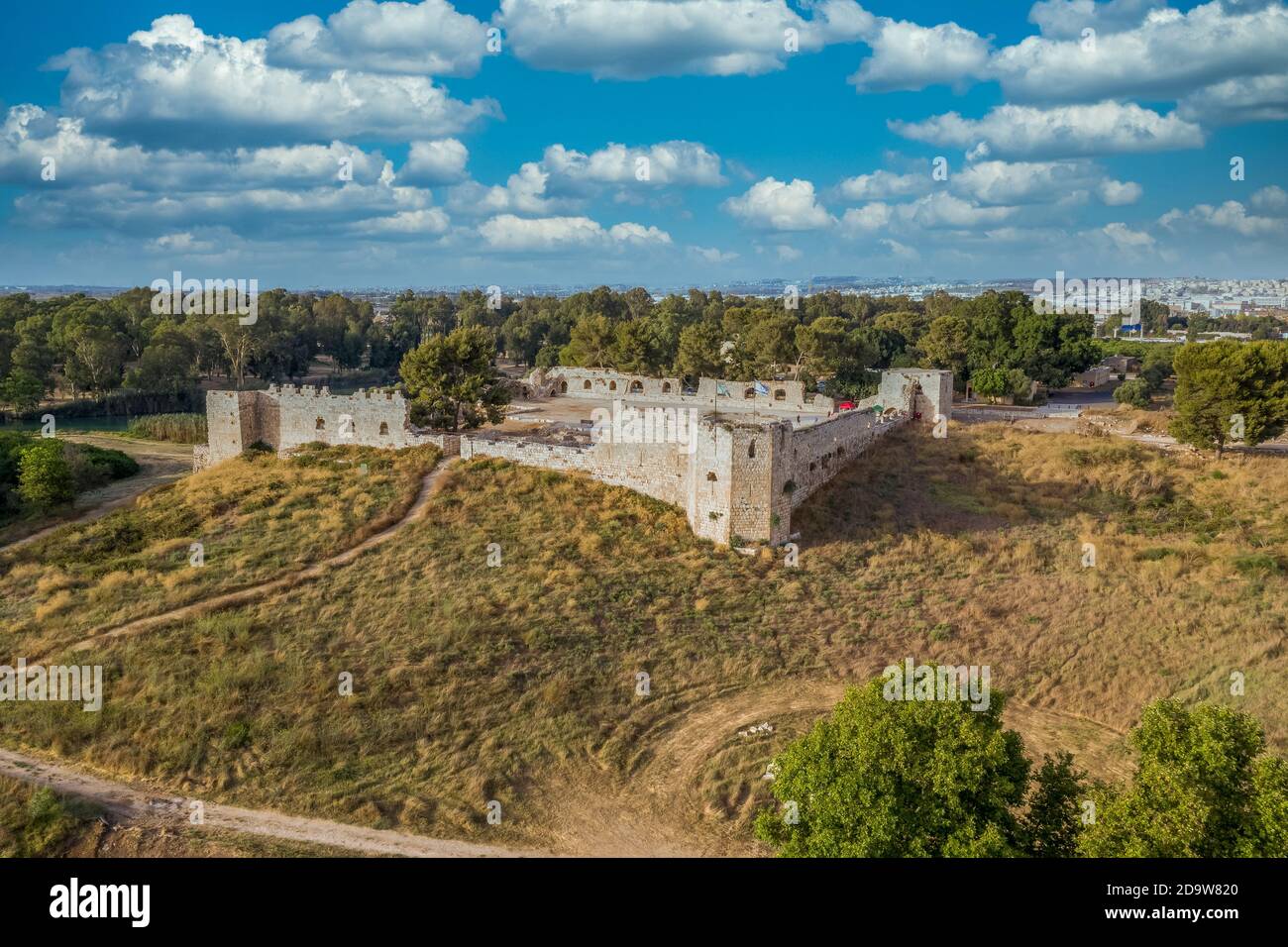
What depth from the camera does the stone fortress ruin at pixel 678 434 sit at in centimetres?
2334

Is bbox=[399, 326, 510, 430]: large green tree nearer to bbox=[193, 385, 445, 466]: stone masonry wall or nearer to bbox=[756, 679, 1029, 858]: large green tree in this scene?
bbox=[193, 385, 445, 466]: stone masonry wall

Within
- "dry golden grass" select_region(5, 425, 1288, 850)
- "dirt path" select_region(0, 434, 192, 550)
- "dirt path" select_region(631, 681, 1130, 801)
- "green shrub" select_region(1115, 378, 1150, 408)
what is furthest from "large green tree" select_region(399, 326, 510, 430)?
"green shrub" select_region(1115, 378, 1150, 408)

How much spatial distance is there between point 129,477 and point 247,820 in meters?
28.2

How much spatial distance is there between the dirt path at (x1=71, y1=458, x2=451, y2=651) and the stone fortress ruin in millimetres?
4746

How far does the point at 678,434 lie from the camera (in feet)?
82.5

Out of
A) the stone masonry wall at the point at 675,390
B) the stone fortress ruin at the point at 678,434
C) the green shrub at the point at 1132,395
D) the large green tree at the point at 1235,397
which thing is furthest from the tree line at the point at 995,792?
the green shrub at the point at 1132,395

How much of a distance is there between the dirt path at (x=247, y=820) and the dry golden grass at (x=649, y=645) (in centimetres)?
37

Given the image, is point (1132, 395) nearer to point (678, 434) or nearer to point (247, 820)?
point (678, 434)

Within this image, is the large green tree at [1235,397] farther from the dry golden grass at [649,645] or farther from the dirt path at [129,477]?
the dirt path at [129,477]

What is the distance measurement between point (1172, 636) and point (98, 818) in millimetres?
20906
